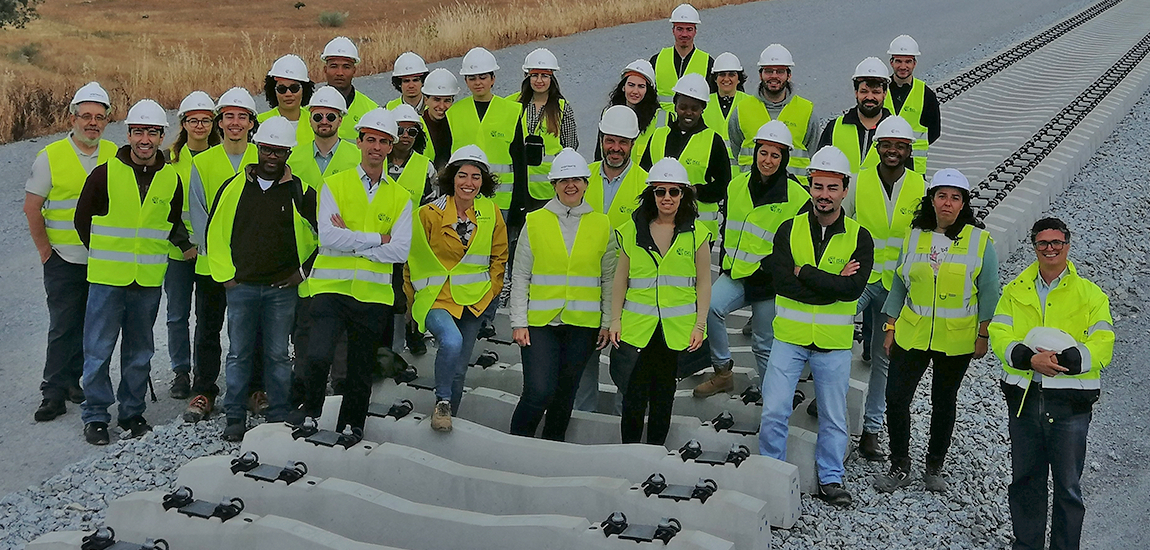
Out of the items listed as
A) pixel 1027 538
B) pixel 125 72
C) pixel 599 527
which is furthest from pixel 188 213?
pixel 125 72

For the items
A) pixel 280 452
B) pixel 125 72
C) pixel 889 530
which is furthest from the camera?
pixel 125 72

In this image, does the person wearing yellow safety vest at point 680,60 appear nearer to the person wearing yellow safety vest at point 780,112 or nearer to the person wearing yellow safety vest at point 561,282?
the person wearing yellow safety vest at point 780,112

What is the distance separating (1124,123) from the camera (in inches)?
635

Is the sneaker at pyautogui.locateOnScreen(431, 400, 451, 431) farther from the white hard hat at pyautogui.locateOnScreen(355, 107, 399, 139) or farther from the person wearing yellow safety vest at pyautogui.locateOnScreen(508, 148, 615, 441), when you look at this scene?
the white hard hat at pyautogui.locateOnScreen(355, 107, 399, 139)

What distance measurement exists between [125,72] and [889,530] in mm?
22268

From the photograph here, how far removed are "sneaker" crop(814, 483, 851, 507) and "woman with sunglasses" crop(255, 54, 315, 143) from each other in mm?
4391

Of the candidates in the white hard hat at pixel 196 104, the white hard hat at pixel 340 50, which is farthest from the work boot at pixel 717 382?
the white hard hat at pixel 196 104

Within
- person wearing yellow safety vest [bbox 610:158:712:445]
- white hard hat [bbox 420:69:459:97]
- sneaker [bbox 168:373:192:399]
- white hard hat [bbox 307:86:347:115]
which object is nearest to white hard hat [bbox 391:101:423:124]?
white hard hat [bbox 307:86:347:115]

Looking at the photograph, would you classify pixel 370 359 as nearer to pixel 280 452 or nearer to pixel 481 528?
pixel 280 452

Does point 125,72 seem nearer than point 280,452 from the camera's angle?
→ No

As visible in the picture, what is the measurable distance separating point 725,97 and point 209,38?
84.4ft

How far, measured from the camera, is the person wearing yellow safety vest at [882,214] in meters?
7.53

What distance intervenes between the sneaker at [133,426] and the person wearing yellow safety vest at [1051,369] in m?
5.77

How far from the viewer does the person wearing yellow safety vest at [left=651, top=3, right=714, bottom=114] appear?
9898 mm
